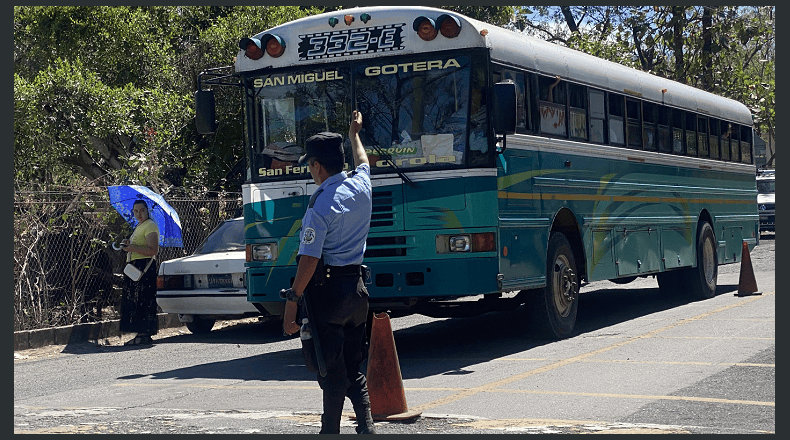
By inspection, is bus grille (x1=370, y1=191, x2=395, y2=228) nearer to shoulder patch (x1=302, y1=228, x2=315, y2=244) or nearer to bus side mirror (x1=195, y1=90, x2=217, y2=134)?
bus side mirror (x1=195, y1=90, x2=217, y2=134)

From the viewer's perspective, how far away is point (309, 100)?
10.5 meters

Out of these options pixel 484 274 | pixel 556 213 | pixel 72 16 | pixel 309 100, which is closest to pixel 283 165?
pixel 309 100

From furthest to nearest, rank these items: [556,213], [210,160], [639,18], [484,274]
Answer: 1. [639,18]
2. [210,160]
3. [556,213]
4. [484,274]

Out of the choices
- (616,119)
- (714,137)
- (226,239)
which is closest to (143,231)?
(226,239)

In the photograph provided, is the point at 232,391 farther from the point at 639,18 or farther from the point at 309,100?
the point at 639,18

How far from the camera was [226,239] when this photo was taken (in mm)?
13766

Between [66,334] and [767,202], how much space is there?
94.6 feet

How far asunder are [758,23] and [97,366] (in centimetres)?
2353

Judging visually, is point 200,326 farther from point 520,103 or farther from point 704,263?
point 704,263

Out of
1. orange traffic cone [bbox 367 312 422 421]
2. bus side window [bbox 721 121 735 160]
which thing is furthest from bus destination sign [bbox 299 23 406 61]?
bus side window [bbox 721 121 735 160]

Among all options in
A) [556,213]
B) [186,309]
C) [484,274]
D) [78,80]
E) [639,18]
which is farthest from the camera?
[639,18]

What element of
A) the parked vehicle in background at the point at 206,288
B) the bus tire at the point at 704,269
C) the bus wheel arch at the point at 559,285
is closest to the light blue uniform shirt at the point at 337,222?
the bus wheel arch at the point at 559,285

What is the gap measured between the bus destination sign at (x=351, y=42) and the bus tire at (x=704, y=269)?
25.3ft

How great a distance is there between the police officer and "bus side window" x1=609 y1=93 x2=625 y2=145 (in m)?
7.26
